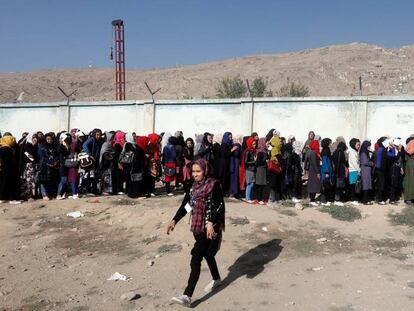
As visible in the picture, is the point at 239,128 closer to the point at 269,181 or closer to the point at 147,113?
the point at 147,113

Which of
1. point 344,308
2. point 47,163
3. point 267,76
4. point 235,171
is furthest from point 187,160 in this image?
point 267,76

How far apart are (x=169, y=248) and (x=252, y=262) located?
4.16ft

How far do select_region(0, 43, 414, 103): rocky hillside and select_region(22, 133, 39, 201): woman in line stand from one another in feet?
88.2

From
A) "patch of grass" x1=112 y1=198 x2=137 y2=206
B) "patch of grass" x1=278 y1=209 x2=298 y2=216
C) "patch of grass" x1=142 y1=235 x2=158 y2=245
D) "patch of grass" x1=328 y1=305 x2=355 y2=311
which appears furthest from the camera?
"patch of grass" x1=112 y1=198 x2=137 y2=206

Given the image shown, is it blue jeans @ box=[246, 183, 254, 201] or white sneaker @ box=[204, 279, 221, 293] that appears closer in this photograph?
white sneaker @ box=[204, 279, 221, 293]

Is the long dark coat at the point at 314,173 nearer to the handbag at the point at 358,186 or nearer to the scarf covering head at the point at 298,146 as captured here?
the handbag at the point at 358,186

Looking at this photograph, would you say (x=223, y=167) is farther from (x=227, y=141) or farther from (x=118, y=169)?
(x=118, y=169)

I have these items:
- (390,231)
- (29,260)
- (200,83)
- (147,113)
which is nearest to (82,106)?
(147,113)

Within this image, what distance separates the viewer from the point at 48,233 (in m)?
8.03

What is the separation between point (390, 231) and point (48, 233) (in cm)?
579

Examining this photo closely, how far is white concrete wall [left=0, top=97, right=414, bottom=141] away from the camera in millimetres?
12320

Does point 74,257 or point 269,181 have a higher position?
point 269,181

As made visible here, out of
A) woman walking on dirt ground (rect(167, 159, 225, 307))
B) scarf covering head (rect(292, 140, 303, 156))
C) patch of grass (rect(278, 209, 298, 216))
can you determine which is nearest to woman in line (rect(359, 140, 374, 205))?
patch of grass (rect(278, 209, 298, 216))

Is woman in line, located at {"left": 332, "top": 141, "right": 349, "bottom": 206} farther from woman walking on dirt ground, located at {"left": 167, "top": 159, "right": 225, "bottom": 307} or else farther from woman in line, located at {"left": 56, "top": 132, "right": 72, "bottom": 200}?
woman in line, located at {"left": 56, "top": 132, "right": 72, "bottom": 200}
